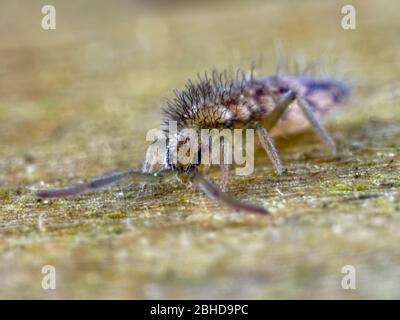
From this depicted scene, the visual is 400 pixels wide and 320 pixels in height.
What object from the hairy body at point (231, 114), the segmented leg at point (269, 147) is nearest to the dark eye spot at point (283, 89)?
the hairy body at point (231, 114)

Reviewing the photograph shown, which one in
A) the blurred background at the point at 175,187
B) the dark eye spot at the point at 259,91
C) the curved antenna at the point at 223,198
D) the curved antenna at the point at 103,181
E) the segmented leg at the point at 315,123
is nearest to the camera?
the blurred background at the point at 175,187

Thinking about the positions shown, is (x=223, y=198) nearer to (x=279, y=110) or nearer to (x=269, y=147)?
(x=269, y=147)

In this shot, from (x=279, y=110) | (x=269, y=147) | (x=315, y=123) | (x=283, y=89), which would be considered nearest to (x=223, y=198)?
(x=269, y=147)

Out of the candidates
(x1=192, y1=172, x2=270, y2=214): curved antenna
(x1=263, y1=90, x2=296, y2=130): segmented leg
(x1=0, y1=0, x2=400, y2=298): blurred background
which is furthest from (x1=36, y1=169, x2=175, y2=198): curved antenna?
(x1=263, y1=90, x2=296, y2=130): segmented leg

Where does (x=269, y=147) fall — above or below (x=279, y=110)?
below

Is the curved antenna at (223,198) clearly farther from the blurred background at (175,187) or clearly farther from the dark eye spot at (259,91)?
the dark eye spot at (259,91)

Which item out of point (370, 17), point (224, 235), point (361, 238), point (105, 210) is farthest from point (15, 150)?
point (370, 17)
